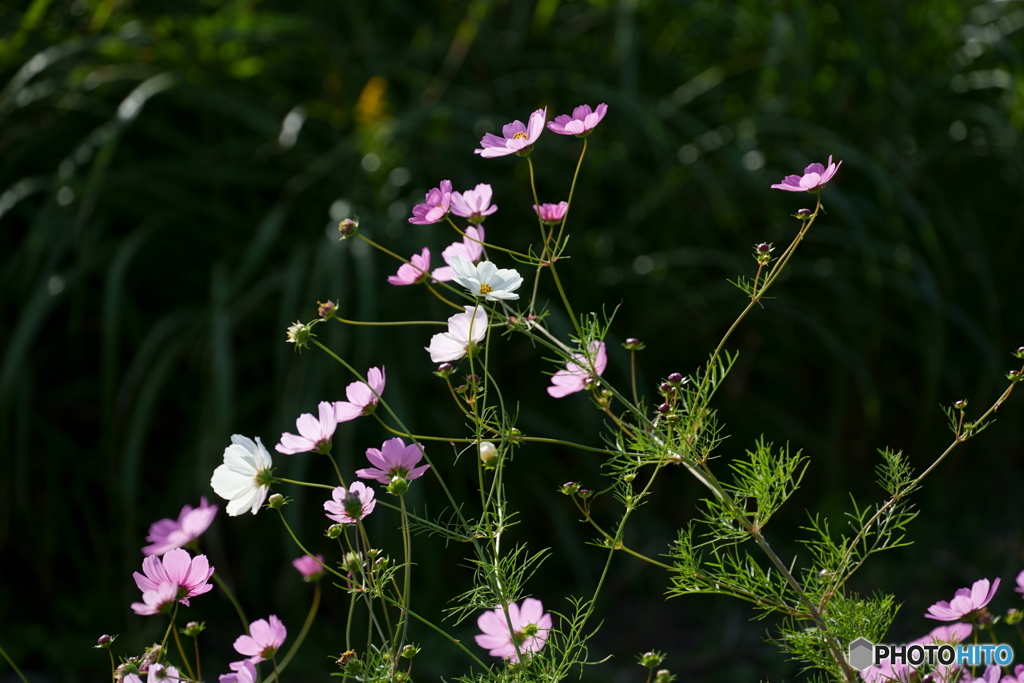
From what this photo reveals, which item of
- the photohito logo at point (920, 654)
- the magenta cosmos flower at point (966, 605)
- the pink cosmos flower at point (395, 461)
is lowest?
the photohito logo at point (920, 654)

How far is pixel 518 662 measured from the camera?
479 mm

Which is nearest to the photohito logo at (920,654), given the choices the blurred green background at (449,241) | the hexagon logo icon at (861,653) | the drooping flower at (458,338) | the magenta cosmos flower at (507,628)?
the hexagon logo icon at (861,653)

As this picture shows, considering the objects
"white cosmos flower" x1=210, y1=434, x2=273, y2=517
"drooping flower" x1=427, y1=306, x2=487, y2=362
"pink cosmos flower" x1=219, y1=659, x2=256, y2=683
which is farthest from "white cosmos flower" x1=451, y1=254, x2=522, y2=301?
"pink cosmos flower" x1=219, y1=659, x2=256, y2=683

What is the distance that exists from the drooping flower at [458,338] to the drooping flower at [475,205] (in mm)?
60

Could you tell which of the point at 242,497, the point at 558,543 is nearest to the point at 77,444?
the point at 558,543

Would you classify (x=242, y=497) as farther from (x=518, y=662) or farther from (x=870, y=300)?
(x=870, y=300)

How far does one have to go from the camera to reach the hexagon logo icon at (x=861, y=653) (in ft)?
1.73

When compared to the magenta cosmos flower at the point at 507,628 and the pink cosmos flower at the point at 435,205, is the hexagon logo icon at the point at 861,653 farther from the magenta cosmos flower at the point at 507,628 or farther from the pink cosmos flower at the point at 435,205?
the pink cosmos flower at the point at 435,205

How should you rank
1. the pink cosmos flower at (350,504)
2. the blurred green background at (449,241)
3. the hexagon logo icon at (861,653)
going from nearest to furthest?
the pink cosmos flower at (350,504) → the hexagon logo icon at (861,653) → the blurred green background at (449,241)

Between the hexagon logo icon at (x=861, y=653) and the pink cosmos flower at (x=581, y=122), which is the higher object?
the pink cosmos flower at (x=581, y=122)

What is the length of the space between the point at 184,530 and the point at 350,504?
264mm

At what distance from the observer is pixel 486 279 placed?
18.2 inches

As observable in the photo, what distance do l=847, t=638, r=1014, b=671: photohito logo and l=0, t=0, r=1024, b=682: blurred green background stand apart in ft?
2.28

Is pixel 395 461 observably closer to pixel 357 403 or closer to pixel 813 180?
pixel 357 403
